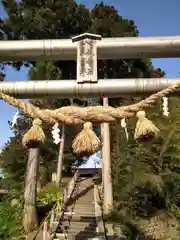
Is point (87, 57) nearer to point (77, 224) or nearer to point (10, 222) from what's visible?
point (77, 224)

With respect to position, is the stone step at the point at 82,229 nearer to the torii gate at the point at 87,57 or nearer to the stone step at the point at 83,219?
the stone step at the point at 83,219

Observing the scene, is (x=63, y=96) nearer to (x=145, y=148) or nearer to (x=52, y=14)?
(x=145, y=148)

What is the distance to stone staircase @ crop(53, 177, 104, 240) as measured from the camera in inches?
349

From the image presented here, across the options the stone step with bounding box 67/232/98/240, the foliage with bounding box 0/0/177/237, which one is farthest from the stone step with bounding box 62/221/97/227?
the foliage with bounding box 0/0/177/237

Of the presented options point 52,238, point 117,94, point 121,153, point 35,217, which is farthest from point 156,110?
point 117,94

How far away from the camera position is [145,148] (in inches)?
419

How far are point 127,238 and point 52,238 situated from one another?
2.15 m

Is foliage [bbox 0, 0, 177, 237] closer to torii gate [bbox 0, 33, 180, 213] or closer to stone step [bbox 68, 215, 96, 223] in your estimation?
stone step [bbox 68, 215, 96, 223]

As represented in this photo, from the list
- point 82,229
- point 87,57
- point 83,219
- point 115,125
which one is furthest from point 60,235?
point 87,57

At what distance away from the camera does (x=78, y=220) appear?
10203 millimetres

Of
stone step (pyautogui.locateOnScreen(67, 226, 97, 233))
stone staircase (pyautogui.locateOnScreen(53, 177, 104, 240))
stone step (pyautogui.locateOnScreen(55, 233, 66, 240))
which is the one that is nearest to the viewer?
stone step (pyautogui.locateOnScreen(55, 233, 66, 240))

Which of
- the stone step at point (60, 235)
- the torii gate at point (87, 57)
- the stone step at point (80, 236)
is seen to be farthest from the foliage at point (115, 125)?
the torii gate at point (87, 57)

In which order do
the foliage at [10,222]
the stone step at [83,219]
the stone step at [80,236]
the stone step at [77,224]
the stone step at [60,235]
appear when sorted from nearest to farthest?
the stone step at [60,235] < the stone step at [80,236] < the stone step at [77,224] < the foliage at [10,222] < the stone step at [83,219]

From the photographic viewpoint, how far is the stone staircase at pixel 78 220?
887cm
